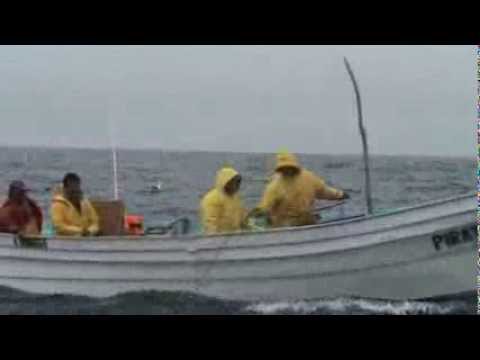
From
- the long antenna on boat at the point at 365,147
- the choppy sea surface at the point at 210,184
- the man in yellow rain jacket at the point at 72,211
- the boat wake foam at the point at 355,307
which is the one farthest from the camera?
the man in yellow rain jacket at the point at 72,211

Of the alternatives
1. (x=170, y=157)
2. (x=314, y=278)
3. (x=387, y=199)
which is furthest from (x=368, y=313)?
(x=170, y=157)

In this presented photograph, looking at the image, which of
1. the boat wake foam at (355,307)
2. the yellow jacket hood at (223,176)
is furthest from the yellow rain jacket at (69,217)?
the boat wake foam at (355,307)

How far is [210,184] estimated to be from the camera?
7.09 m

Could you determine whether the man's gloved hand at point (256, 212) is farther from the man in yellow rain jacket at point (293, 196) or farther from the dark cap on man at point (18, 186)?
the dark cap on man at point (18, 186)

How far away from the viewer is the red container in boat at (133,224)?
747 cm

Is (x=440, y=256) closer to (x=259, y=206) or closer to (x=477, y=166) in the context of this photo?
(x=477, y=166)

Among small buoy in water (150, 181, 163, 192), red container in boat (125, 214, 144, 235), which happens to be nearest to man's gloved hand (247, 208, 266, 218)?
red container in boat (125, 214, 144, 235)

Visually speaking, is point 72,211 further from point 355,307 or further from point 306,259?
point 355,307

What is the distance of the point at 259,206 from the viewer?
23.2 ft

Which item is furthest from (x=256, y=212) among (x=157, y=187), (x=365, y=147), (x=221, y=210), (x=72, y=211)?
(x=72, y=211)

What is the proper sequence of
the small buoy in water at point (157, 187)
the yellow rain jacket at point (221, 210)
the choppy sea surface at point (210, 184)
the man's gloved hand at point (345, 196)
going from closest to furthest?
the choppy sea surface at point (210, 184) < the yellow rain jacket at point (221, 210) < the man's gloved hand at point (345, 196) < the small buoy in water at point (157, 187)

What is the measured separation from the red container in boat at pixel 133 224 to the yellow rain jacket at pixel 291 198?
0.98 meters

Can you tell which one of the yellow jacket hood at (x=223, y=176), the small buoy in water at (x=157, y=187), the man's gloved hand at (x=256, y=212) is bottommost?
the man's gloved hand at (x=256, y=212)

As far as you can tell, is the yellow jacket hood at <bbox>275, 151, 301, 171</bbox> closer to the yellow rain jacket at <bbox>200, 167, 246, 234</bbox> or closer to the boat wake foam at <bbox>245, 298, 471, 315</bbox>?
the yellow rain jacket at <bbox>200, 167, 246, 234</bbox>
